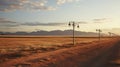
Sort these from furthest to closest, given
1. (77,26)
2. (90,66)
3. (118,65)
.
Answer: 1. (77,26)
2. (118,65)
3. (90,66)

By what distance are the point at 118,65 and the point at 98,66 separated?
2372 mm

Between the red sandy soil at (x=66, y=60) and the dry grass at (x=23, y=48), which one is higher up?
the red sandy soil at (x=66, y=60)

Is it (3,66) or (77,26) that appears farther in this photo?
(77,26)

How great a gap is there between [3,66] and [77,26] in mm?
46868

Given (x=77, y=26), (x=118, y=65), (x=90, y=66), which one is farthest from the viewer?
(x=77, y=26)

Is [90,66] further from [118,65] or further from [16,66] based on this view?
[16,66]

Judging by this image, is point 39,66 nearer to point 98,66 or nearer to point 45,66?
point 45,66

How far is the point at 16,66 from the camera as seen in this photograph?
19.6m

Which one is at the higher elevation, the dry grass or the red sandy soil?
the red sandy soil

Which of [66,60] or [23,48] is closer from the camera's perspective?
[66,60]

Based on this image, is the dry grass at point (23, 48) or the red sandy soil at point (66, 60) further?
the dry grass at point (23, 48)

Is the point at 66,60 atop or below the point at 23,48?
atop

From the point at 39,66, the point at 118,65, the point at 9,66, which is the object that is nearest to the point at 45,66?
the point at 39,66

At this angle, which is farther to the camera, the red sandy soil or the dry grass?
the dry grass
